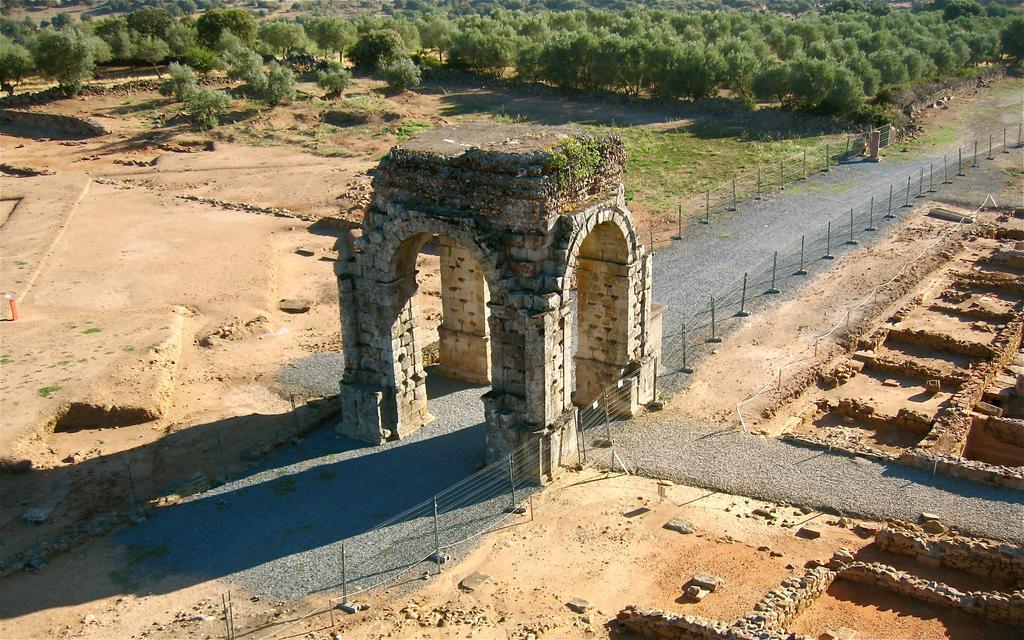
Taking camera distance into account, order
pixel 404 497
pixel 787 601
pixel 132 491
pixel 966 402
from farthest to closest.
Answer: pixel 966 402
pixel 132 491
pixel 404 497
pixel 787 601

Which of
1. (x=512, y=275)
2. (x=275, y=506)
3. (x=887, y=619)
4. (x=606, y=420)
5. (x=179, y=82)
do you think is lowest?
(x=887, y=619)

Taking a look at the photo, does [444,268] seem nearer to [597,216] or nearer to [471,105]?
[597,216]

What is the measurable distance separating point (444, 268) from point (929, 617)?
1291 centimetres

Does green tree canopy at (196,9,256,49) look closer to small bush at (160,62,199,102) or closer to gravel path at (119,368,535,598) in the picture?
small bush at (160,62,199,102)

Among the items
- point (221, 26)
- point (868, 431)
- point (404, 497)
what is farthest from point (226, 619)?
point (221, 26)

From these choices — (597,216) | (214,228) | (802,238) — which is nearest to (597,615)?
(597,216)

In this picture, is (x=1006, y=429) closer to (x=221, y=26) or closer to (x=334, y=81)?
(x=334, y=81)

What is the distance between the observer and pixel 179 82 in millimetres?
58188

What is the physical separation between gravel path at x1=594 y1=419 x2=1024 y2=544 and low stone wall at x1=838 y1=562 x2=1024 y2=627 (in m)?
2.19

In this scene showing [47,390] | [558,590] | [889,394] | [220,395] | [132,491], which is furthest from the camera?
[220,395]

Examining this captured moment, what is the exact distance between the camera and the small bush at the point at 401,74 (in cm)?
6047

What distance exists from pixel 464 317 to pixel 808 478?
28.9 ft

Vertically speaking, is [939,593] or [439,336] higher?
[439,336]

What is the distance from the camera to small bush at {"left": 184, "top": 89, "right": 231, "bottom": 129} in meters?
53.6
